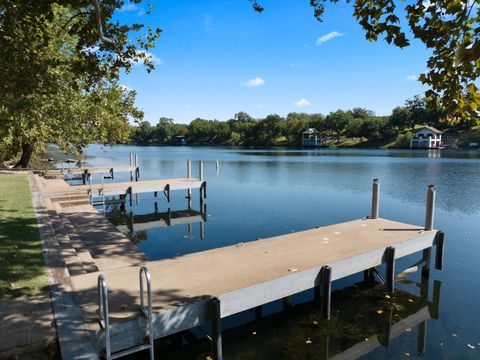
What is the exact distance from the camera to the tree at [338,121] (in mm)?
121688

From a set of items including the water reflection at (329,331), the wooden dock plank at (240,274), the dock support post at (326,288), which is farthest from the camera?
the dock support post at (326,288)

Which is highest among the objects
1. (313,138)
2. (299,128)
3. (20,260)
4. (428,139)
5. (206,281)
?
(299,128)

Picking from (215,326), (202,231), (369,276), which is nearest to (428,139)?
(202,231)

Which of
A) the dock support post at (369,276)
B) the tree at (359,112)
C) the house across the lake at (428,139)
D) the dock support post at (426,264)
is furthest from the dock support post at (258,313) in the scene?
the tree at (359,112)

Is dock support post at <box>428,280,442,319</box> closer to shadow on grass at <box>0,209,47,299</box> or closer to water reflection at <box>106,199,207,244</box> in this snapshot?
shadow on grass at <box>0,209,47,299</box>

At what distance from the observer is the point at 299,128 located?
133 m

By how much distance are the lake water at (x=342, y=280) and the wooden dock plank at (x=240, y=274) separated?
1.08 metres

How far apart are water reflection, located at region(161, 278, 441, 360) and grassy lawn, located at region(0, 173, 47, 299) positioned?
2.78m

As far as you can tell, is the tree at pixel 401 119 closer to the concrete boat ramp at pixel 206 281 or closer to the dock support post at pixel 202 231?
the dock support post at pixel 202 231

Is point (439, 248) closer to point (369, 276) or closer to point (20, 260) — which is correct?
point (369, 276)

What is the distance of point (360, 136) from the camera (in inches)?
4589

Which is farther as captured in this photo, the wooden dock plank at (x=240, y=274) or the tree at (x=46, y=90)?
the tree at (x=46, y=90)

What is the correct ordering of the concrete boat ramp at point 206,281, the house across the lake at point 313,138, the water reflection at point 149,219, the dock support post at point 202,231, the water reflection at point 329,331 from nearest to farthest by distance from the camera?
the concrete boat ramp at point 206,281 < the water reflection at point 329,331 < the dock support post at point 202,231 < the water reflection at point 149,219 < the house across the lake at point 313,138

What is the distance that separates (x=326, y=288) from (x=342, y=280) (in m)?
3.04
